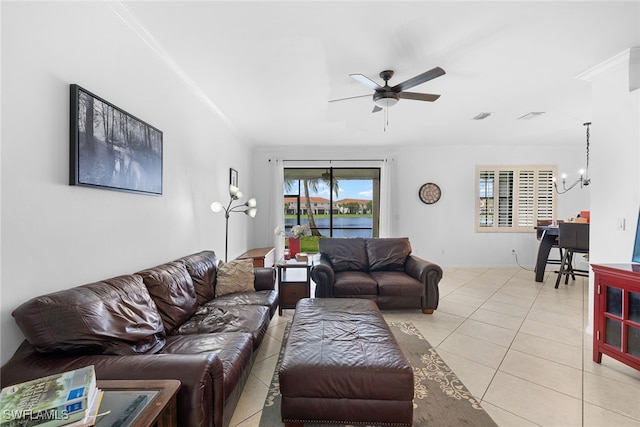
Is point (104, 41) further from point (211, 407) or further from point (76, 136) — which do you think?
point (211, 407)

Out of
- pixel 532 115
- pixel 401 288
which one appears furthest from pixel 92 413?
pixel 532 115

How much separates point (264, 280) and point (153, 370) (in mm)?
1879

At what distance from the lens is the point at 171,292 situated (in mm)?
2137

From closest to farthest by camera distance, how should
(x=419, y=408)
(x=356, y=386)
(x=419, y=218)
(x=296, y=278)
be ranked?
(x=356, y=386) < (x=419, y=408) < (x=296, y=278) < (x=419, y=218)

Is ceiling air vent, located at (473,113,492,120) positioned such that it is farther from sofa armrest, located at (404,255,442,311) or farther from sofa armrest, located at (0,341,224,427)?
sofa armrest, located at (0,341,224,427)

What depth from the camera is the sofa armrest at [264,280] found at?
3062 millimetres

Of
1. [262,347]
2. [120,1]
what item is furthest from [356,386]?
[120,1]

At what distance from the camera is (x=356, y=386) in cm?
152

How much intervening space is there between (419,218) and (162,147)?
519 cm

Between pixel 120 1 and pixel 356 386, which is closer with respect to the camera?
pixel 356 386

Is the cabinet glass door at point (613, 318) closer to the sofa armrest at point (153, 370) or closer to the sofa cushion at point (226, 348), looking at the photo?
the sofa cushion at point (226, 348)

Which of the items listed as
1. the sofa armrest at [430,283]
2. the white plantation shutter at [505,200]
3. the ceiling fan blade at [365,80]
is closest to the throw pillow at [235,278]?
the sofa armrest at [430,283]

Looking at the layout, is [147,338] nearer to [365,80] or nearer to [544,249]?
[365,80]

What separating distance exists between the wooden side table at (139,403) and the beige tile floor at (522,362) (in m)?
0.80
